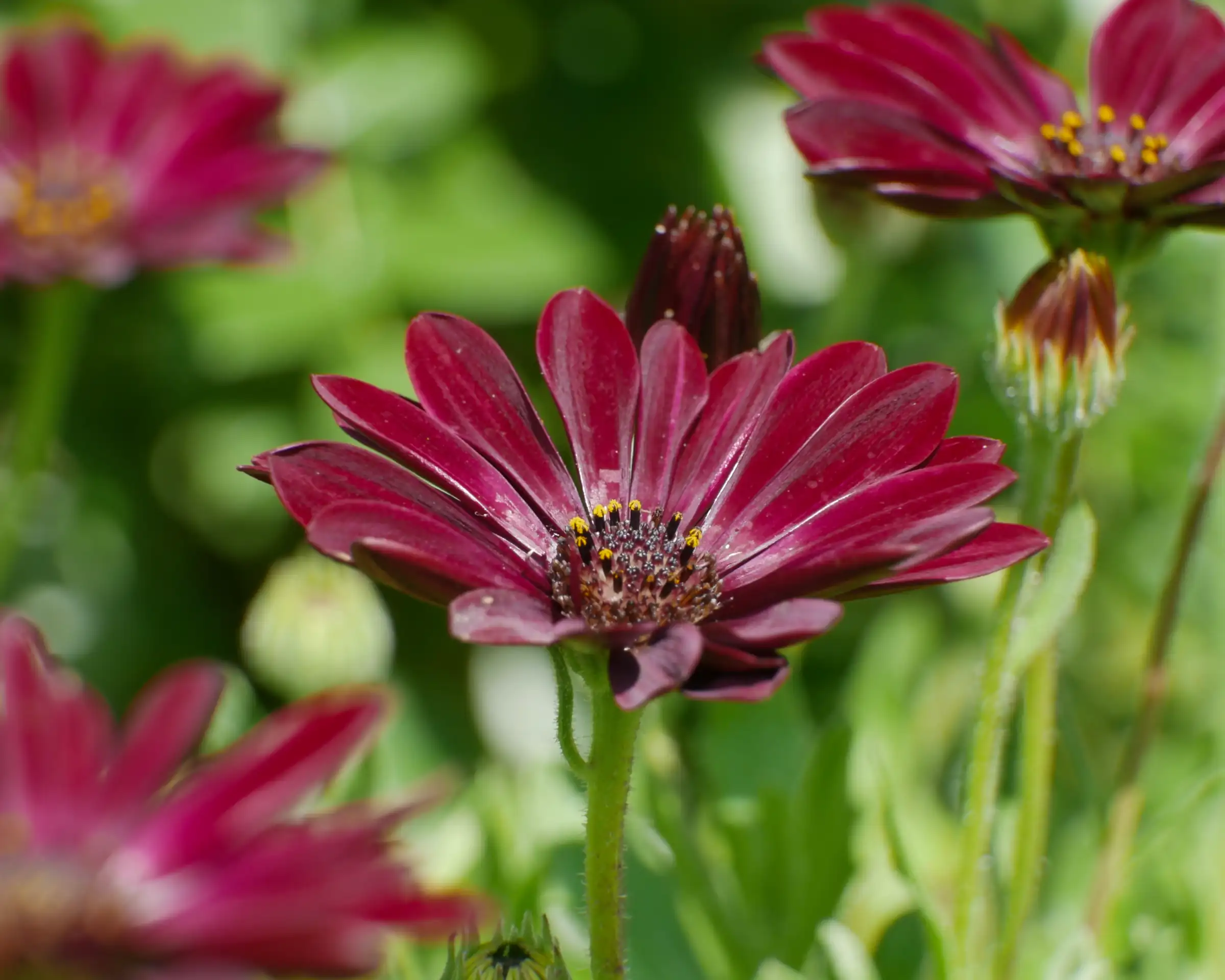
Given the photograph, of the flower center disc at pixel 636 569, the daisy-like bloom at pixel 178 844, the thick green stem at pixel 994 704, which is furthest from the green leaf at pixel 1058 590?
the daisy-like bloom at pixel 178 844

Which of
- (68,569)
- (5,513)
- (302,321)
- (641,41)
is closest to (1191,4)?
(5,513)

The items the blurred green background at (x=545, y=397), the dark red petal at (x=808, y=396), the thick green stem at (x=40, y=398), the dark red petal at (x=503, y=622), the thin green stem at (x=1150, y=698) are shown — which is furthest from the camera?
the thick green stem at (x=40, y=398)

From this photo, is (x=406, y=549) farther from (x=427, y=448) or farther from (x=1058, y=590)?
(x=1058, y=590)

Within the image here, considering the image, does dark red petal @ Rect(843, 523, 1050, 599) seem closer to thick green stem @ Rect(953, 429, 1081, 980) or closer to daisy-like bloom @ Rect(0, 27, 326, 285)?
thick green stem @ Rect(953, 429, 1081, 980)

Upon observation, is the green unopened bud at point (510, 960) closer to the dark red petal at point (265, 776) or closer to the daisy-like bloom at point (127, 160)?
the dark red petal at point (265, 776)

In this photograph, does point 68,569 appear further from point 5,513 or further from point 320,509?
point 320,509

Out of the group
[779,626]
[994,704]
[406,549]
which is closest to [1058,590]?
[994,704]
